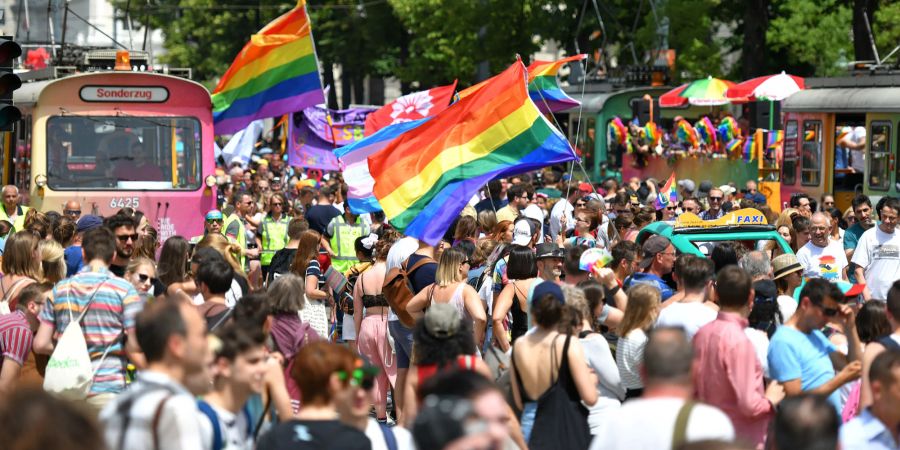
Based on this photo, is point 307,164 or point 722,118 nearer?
point 307,164

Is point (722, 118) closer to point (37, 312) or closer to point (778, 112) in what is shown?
point (778, 112)

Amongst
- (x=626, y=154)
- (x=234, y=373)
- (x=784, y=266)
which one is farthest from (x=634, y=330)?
(x=626, y=154)

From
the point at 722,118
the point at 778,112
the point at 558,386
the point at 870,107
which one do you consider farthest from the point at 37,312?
the point at 722,118

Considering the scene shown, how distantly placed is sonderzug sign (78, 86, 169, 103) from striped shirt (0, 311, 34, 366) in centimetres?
941

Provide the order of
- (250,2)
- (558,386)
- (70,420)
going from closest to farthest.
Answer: (70,420) → (558,386) → (250,2)

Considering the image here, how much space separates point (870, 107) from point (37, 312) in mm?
15132

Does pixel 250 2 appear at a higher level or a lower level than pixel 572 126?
higher

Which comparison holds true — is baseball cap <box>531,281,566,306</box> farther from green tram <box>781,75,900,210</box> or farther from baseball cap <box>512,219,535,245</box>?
green tram <box>781,75,900,210</box>

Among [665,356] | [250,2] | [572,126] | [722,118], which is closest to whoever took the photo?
[665,356]

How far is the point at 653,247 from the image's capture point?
392 inches

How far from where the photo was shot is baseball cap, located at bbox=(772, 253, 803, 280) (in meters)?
9.31

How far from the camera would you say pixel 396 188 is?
11922mm

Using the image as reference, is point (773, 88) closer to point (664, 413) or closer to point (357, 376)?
point (357, 376)

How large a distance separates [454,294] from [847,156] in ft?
47.7
